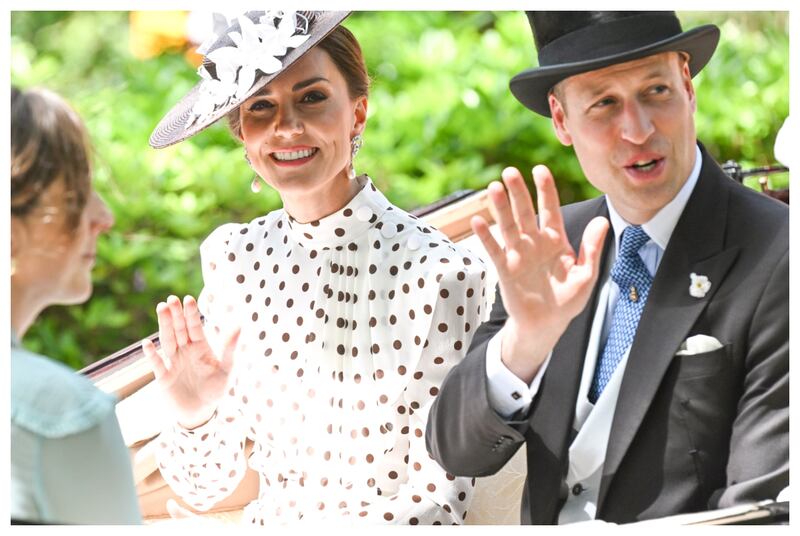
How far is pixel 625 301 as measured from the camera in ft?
7.76

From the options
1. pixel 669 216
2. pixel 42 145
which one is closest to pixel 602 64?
pixel 669 216

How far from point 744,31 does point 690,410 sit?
3284 mm

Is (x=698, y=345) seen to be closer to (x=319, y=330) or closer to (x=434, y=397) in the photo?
(x=434, y=397)

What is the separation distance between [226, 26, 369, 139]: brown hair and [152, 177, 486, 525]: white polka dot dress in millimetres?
202

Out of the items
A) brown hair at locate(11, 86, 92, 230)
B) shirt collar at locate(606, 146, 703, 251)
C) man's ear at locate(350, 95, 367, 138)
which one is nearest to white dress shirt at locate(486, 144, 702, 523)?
shirt collar at locate(606, 146, 703, 251)

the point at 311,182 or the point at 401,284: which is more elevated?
the point at 311,182

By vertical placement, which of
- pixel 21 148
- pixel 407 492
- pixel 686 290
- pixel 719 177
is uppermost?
pixel 21 148

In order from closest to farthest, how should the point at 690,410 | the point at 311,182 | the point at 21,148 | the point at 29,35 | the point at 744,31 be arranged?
the point at 21,148 → the point at 690,410 → the point at 311,182 → the point at 744,31 → the point at 29,35

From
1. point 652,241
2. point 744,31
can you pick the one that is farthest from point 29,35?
point 652,241

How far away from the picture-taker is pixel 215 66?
2.55 m

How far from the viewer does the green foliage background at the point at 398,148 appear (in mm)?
4688

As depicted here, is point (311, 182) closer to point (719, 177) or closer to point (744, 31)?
point (719, 177)

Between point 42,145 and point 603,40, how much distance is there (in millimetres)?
1008

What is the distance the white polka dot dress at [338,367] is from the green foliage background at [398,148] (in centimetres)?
198
